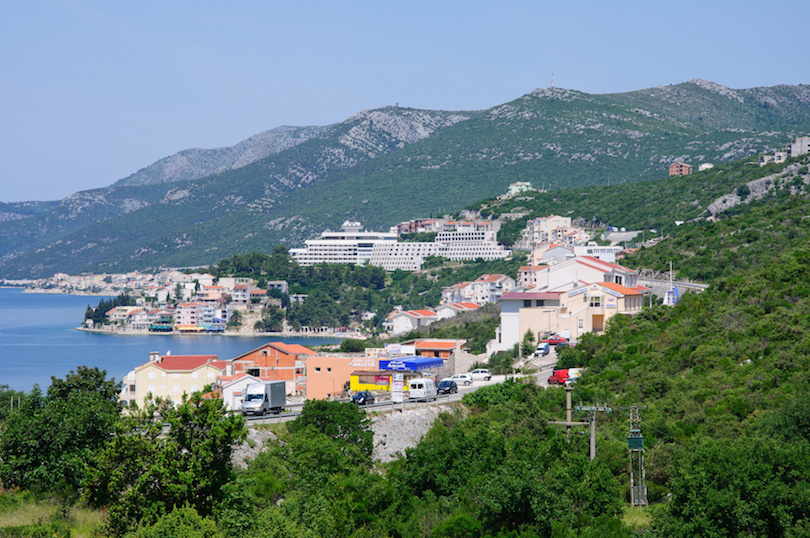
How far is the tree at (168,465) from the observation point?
13.3 m

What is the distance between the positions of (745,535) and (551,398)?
42.1ft

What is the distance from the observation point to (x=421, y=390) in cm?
2772

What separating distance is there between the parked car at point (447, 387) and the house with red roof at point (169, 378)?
29.9 ft

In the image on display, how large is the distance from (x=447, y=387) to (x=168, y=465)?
16.7 m

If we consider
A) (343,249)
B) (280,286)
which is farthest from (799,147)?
(280,286)

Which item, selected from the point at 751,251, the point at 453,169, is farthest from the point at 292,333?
the point at 453,169

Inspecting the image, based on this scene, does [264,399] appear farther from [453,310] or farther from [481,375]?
[453,310]

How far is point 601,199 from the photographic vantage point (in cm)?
11256

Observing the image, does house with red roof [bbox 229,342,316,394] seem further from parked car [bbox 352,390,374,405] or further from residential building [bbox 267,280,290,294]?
Result: residential building [bbox 267,280,290,294]

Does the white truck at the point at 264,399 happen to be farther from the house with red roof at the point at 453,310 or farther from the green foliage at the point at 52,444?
the house with red roof at the point at 453,310

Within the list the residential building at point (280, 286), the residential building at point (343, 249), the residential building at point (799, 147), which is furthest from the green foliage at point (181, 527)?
the residential building at point (343, 249)

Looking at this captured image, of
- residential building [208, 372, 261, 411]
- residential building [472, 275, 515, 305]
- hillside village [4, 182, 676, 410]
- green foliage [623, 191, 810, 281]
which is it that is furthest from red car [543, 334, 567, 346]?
residential building [472, 275, 515, 305]

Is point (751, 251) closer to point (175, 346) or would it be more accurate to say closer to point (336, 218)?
point (175, 346)

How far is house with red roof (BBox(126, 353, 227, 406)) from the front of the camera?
3384 cm
